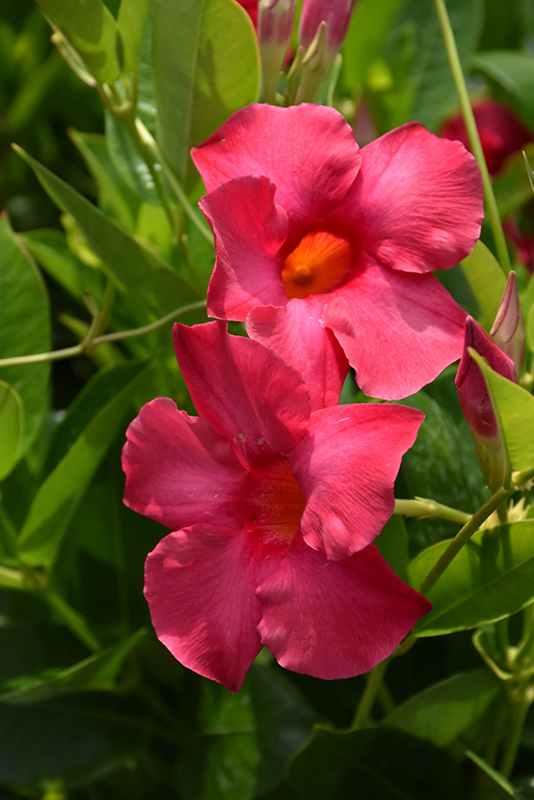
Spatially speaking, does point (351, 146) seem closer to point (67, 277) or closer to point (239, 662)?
point (239, 662)

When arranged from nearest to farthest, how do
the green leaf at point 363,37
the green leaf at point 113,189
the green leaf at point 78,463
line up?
the green leaf at point 78,463
the green leaf at point 113,189
the green leaf at point 363,37

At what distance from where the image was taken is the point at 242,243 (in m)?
0.46

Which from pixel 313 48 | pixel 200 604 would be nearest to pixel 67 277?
pixel 313 48

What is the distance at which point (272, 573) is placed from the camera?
0.43m

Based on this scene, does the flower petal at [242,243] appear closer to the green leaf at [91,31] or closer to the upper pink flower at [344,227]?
the upper pink flower at [344,227]

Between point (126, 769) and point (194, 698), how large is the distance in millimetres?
167

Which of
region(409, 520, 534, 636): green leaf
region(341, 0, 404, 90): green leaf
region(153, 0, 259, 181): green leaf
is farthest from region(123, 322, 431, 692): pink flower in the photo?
region(341, 0, 404, 90): green leaf

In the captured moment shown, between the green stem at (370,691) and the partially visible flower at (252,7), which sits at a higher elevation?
the partially visible flower at (252,7)

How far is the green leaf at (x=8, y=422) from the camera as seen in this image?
0.57 m

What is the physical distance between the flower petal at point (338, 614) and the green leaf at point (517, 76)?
825 millimetres

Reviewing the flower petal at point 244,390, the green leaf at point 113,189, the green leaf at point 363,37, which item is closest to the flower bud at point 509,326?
the flower petal at point 244,390

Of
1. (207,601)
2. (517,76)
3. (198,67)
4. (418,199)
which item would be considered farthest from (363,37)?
(207,601)

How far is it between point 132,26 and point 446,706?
0.58m

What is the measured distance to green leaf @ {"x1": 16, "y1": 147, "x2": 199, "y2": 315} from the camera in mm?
552
